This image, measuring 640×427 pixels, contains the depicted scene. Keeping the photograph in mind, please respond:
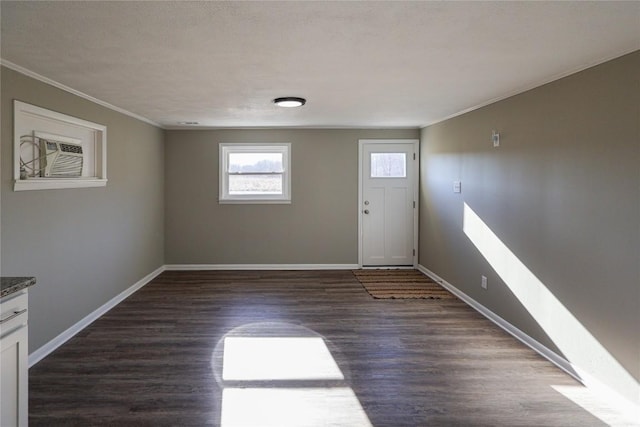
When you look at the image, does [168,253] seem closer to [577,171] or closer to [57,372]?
[57,372]

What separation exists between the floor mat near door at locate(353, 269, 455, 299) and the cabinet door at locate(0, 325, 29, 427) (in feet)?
11.9

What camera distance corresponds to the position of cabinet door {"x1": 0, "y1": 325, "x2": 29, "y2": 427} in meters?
1.69

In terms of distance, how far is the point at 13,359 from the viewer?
1754 mm

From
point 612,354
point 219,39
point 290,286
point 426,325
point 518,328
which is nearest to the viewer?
point 219,39

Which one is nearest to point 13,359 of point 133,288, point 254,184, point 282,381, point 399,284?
point 282,381

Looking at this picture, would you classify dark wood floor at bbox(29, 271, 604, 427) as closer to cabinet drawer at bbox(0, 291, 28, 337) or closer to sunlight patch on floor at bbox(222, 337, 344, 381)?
sunlight patch on floor at bbox(222, 337, 344, 381)

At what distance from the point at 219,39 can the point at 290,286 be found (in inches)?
143

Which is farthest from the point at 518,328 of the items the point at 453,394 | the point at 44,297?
the point at 44,297

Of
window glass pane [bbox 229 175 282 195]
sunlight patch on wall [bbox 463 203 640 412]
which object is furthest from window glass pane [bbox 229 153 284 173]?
sunlight patch on wall [bbox 463 203 640 412]

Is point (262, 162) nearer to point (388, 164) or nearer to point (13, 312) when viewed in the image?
point (388, 164)

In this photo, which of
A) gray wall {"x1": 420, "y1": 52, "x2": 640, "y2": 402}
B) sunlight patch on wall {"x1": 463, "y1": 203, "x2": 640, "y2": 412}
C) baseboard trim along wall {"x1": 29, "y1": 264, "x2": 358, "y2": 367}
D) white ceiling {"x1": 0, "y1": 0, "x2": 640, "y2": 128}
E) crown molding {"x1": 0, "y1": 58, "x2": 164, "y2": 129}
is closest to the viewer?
white ceiling {"x1": 0, "y1": 0, "x2": 640, "y2": 128}

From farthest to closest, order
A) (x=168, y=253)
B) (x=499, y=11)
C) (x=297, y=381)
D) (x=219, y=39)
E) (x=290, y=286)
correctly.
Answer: (x=168, y=253)
(x=290, y=286)
(x=297, y=381)
(x=219, y=39)
(x=499, y=11)

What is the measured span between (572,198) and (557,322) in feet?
3.11

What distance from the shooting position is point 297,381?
112 inches
